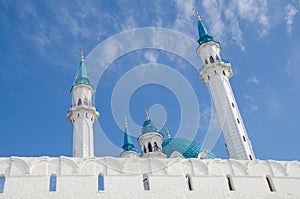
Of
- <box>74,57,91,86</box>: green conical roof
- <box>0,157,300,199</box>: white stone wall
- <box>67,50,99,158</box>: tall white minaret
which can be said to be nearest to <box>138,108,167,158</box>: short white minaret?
<box>67,50,99,158</box>: tall white minaret

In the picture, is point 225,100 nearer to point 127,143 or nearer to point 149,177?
point 149,177

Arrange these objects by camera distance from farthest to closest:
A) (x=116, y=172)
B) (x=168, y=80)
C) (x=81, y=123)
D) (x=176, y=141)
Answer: (x=176, y=141) < (x=81, y=123) < (x=168, y=80) < (x=116, y=172)

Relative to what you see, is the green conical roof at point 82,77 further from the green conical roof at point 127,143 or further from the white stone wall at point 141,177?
the white stone wall at point 141,177

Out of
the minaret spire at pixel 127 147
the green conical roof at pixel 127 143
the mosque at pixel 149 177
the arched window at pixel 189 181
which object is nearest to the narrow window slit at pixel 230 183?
the mosque at pixel 149 177

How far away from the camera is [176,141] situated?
3953cm

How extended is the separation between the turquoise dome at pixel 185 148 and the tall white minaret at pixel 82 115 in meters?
9.50

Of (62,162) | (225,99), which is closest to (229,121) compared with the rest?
(225,99)

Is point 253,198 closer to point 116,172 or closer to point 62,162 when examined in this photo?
point 116,172

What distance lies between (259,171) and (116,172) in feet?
27.3

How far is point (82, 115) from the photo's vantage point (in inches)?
1253

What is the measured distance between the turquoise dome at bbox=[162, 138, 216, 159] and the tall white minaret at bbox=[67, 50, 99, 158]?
9503mm

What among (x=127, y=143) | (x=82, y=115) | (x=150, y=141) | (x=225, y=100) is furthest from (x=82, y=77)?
(x=225, y=100)

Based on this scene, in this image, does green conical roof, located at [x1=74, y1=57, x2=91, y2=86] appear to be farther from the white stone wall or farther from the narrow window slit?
the narrow window slit

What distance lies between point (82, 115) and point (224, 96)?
39.3 ft
